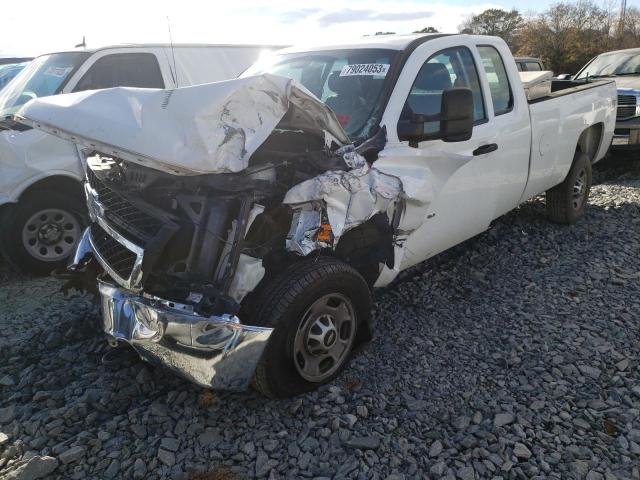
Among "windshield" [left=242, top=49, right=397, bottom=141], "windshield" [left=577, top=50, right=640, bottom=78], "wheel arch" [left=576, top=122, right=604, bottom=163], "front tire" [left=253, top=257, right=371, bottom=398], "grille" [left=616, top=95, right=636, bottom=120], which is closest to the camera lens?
"front tire" [left=253, top=257, right=371, bottom=398]

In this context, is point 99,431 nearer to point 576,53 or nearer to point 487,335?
point 487,335

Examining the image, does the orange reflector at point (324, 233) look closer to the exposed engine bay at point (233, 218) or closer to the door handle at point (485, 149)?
the exposed engine bay at point (233, 218)

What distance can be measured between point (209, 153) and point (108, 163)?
4.06ft

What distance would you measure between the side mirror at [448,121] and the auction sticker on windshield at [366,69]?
0.41 metres

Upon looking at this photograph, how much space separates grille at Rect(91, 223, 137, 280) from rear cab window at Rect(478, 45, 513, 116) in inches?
120

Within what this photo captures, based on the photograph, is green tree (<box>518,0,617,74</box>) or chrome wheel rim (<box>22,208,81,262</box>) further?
green tree (<box>518,0,617,74</box>)

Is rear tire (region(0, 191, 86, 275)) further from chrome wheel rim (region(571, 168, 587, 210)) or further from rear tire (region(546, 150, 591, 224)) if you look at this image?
chrome wheel rim (region(571, 168, 587, 210))

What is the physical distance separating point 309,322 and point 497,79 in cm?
280

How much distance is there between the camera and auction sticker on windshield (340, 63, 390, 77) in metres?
3.66

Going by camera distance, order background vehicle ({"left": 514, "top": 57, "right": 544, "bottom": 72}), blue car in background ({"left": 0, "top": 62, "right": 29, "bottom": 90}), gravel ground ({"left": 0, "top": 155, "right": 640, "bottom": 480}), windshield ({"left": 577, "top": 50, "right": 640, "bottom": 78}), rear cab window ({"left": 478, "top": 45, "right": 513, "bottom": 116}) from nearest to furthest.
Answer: gravel ground ({"left": 0, "top": 155, "right": 640, "bottom": 480}), rear cab window ({"left": 478, "top": 45, "right": 513, "bottom": 116}), blue car in background ({"left": 0, "top": 62, "right": 29, "bottom": 90}), windshield ({"left": 577, "top": 50, "right": 640, "bottom": 78}), background vehicle ({"left": 514, "top": 57, "right": 544, "bottom": 72})

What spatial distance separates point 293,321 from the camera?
2842 mm

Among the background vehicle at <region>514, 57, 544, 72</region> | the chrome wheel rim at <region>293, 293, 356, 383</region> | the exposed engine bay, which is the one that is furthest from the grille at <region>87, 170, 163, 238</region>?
the background vehicle at <region>514, 57, 544, 72</region>

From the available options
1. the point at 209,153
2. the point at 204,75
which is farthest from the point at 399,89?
the point at 204,75

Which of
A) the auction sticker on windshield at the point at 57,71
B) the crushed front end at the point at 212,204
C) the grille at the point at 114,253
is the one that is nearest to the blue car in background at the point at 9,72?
the auction sticker on windshield at the point at 57,71
